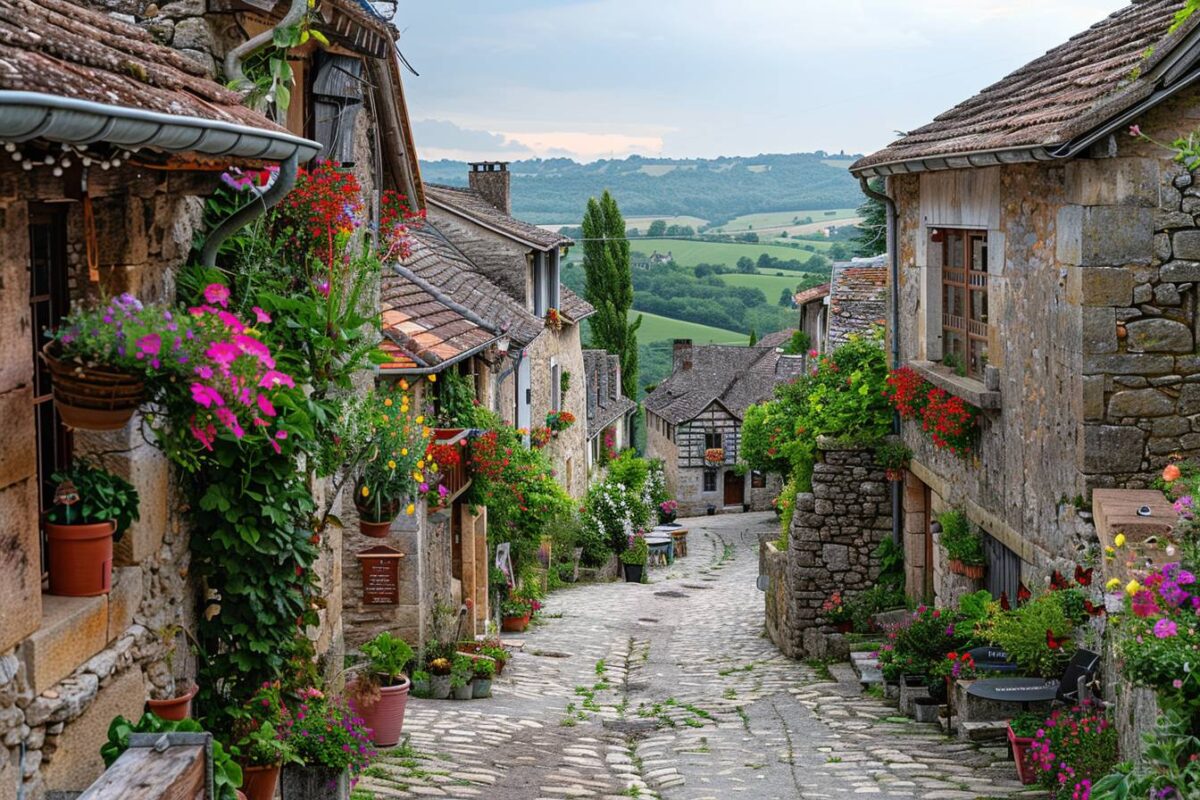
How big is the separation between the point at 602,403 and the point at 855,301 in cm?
2512

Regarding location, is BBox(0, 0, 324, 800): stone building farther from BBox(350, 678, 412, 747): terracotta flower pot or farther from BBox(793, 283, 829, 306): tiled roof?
BBox(793, 283, 829, 306): tiled roof

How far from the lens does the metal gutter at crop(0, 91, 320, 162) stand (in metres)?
3.44

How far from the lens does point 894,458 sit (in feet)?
48.7

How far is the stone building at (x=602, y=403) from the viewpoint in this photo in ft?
137

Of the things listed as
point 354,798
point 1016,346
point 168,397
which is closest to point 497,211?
point 1016,346

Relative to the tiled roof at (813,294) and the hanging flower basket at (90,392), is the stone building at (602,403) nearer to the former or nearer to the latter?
the tiled roof at (813,294)

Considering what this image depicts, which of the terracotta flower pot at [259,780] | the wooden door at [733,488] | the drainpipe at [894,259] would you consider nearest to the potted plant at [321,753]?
the terracotta flower pot at [259,780]

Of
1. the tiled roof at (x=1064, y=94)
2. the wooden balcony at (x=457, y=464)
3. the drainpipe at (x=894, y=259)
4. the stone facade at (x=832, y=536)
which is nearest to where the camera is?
the tiled roof at (x=1064, y=94)

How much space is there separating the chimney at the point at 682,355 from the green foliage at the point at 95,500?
54.1 m

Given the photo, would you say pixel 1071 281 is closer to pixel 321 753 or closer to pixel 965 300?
pixel 965 300

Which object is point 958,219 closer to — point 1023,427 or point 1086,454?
point 1023,427

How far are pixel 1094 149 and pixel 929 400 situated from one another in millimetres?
4247

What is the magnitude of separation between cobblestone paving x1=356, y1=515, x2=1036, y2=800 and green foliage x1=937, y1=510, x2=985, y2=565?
58.4 inches

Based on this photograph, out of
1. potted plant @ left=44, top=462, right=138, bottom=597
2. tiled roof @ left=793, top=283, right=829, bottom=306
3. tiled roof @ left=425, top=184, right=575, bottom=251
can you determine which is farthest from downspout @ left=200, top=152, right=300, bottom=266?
tiled roof @ left=793, top=283, right=829, bottom=306
